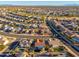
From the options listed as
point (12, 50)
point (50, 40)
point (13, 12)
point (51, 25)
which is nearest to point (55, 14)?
point (51, 25)

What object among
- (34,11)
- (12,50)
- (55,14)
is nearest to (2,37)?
(12,50)

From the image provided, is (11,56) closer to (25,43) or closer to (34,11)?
(25,43)

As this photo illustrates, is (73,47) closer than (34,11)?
Yes

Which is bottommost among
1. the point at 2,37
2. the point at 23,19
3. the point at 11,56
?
the point at 11,56

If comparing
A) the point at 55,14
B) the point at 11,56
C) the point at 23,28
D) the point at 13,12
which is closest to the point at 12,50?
the point at 11,56

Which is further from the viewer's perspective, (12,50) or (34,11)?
(34,11)

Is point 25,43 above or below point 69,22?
below

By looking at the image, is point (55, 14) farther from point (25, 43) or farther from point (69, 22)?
point (25, 43)

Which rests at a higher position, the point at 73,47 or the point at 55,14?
the point at 55,14

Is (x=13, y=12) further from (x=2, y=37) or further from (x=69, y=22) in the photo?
(x=69, y=22)
